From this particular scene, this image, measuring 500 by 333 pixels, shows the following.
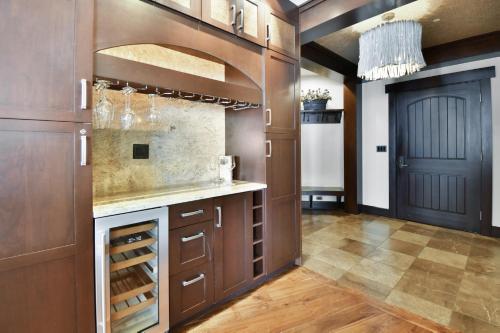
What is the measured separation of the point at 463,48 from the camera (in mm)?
3250

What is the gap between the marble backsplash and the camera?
174 cm

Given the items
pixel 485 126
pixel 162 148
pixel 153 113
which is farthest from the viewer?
pixel 485 126

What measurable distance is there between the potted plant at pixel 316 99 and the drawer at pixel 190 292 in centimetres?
390

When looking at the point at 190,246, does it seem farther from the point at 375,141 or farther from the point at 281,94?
the point at 375,141

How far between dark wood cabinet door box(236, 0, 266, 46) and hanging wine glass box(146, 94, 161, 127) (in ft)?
2.78

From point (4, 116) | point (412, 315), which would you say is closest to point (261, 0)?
point (4, 116)

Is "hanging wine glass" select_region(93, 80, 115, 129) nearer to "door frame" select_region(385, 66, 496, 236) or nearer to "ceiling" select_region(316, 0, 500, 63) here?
"ceiling" select_region(316, 0, 500, 63)

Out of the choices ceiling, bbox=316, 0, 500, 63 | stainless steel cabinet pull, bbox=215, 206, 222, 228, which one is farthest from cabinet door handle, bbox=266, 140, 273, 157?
ceiling, bbox=316, 0, 500, 63

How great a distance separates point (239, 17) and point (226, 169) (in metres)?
1.26

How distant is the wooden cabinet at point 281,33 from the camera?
2186mm

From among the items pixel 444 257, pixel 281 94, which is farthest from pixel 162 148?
pixel 444 257

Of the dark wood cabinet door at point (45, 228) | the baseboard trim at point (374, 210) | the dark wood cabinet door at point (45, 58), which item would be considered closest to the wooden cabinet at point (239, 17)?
the dark wood cabinet door at point (45, 58)

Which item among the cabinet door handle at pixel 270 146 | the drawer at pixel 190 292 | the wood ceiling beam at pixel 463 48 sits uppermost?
the wood ceiling beam at pixel 463 48

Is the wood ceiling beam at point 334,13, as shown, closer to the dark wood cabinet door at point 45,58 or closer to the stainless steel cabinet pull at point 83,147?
the dark wood cabinet door at point 45,58
